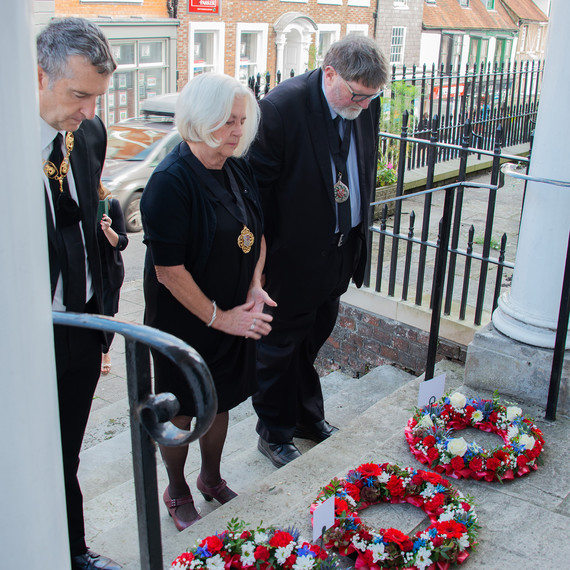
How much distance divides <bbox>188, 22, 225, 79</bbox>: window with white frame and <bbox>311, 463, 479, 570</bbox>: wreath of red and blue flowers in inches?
710

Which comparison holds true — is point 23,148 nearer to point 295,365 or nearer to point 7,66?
point 7,66

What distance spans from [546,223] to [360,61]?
3.62ft

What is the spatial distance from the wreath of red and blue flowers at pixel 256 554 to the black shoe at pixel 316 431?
4.21ft

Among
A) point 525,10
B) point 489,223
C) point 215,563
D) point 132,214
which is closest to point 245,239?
point 215,563

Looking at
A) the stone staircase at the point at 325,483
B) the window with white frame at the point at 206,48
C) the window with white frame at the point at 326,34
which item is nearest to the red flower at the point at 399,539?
the stone staircase at the point at 325,483

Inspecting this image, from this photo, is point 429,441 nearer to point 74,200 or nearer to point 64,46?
point 74,200

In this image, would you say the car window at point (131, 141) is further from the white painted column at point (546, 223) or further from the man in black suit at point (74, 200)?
the man in black suit at point (74, 200)

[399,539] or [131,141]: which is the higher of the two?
[131,141]

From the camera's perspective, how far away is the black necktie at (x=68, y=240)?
2.08m

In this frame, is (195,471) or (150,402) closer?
(150,402)

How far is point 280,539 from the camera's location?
220cm

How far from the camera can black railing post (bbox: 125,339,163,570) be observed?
134 cm

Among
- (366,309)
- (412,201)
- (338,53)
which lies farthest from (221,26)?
(338,53)

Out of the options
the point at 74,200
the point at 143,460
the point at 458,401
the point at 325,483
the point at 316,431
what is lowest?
the point at 316,431
